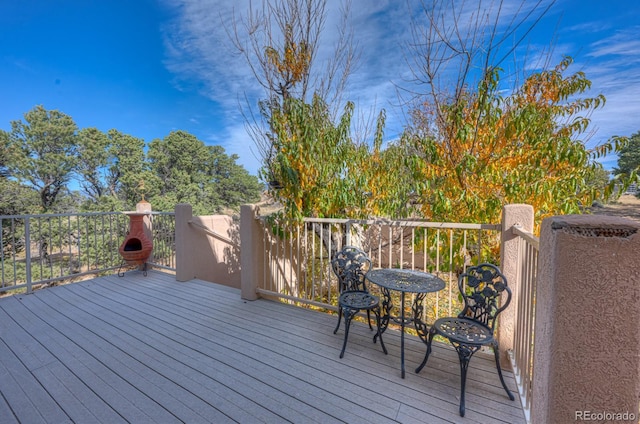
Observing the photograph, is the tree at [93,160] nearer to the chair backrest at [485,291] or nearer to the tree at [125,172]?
the tree at [125,172]

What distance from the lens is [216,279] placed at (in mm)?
5711

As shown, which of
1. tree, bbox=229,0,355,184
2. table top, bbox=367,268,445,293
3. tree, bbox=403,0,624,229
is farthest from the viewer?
tree, bbox=229,0,355,184

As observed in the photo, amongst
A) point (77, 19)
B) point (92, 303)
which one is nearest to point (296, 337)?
point (92, 303)

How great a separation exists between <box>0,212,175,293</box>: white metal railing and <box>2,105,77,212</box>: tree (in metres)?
1.85

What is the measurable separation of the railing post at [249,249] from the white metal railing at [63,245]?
1958 millimetres

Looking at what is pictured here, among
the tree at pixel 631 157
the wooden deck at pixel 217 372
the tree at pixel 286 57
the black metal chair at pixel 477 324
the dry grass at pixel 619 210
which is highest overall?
the tree at pixel 286 57

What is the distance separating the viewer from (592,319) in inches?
38.7

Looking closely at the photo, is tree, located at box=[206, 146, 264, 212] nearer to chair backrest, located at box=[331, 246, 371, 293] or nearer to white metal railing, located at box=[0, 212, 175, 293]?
white metal railing, located at box=[0, 212, 175, 293]

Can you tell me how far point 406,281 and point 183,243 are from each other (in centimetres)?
371

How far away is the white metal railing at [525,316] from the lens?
163cm

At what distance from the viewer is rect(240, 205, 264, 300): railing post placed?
142 inches

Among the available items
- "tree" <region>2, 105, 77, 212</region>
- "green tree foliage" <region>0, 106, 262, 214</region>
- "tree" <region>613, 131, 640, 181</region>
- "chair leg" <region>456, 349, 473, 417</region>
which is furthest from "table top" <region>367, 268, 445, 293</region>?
"tree" <region>2, 105, 77, 212</region>

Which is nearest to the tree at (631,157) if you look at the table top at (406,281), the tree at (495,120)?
the tree at (495,120)

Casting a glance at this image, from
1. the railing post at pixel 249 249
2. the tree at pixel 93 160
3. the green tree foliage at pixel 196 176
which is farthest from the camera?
the green tree foliage at pixel 196 176
